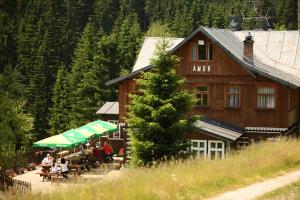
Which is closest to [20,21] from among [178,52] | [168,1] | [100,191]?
[168,1]

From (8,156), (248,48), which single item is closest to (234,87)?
(248,48)

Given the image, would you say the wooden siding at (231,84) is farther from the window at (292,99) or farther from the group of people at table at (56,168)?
the group of people at table at (56,168)

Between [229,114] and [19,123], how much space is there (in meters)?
22.4

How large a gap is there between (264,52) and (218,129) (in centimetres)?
962

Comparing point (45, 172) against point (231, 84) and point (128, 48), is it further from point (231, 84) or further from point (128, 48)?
point (128, 48)

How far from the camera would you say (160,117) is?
22.6 meters

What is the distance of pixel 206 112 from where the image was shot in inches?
1288

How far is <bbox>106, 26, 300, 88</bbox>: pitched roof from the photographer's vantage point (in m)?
31.6

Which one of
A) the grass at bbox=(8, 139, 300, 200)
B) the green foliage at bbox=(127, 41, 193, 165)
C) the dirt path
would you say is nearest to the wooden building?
the green foliage at bbox=(127, 41, 193, 165)

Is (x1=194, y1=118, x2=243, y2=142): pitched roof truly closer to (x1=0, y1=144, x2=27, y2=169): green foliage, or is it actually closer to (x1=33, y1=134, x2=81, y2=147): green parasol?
(x1=33, y1=134, x2=81, y2=147): green parasol

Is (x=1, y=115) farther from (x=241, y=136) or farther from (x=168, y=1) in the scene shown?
(x=168, y=1)

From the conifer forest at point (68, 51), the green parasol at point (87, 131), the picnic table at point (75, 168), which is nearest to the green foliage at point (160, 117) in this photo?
the picnic table at point (75, 168)

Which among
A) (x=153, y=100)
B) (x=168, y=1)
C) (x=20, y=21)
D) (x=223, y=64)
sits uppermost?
(x=168, y=1)

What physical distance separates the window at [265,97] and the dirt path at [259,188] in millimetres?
15269
